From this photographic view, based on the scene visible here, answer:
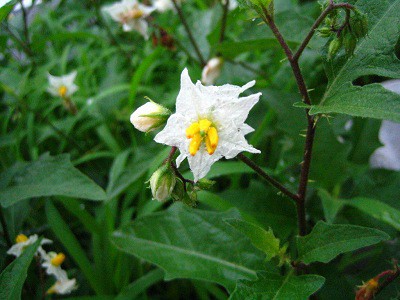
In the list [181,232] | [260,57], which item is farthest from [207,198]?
[260,57]

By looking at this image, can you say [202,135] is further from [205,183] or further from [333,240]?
[333,240]

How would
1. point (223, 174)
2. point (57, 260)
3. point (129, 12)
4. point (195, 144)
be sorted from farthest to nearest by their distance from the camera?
point (129, 12)
point (223, 174)
point (57, 260)
point (195, 144)

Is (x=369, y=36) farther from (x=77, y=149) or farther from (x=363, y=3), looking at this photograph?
(x=77, y=149)

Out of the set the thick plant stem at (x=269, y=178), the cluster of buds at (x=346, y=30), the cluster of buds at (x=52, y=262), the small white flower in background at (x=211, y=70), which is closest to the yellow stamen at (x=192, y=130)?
the thick plant stem at (x=269, y=178)

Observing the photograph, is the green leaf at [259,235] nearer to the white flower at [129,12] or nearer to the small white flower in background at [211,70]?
the small white flower in background at [211,70]

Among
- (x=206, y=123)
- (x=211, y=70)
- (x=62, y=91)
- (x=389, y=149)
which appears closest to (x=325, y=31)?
(x=206, y=123)

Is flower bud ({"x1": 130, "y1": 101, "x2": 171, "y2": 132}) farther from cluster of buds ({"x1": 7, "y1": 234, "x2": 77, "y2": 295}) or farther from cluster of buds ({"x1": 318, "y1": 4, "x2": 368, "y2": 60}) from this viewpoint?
cluster of buds ({"x1": 7, "y1": 234, "x2": 77, "y2": 295})
